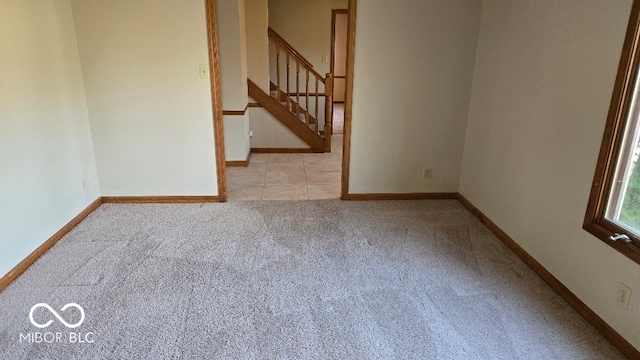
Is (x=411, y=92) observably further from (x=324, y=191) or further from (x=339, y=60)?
(x=339, y=60)

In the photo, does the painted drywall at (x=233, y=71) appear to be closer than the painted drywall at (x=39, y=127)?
No

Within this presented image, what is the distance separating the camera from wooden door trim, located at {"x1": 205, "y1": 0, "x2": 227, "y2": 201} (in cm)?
322

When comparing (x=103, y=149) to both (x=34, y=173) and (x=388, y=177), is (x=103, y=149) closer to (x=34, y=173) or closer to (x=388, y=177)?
(x=34, y=173)

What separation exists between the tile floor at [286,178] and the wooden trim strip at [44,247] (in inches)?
46.1

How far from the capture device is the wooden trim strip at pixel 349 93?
3.31 meters

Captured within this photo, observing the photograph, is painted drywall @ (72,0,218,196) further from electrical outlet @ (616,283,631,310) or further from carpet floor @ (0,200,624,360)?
electrical outlet @ (616,283,631,310)

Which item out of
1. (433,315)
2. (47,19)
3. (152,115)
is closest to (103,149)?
(152,115)

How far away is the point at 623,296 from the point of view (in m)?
1.92

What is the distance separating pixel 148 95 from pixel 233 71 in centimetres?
138

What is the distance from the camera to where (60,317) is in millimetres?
2074

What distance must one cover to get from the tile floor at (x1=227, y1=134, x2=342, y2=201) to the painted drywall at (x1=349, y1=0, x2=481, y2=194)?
537 mm

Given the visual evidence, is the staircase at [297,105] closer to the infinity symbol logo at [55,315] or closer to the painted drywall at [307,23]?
the painted drywall at [307,23]

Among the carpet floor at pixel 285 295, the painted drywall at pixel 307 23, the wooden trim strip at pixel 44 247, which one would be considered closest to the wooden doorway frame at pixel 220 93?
the carpet floor at pixel 285 295

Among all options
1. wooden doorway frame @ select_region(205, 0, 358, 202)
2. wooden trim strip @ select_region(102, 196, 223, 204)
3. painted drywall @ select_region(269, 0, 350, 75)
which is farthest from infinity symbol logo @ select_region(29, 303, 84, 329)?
painted drywall @ select_region(269, 0, 350, 75)
